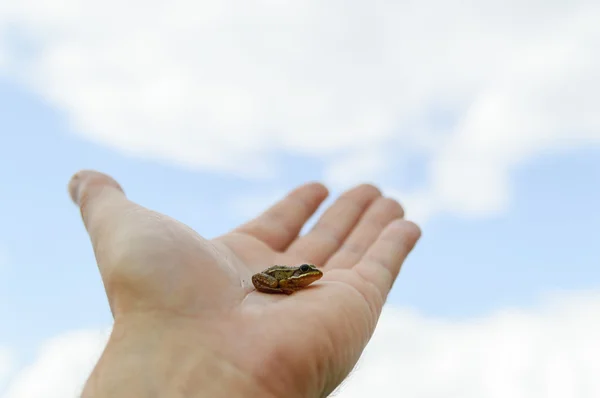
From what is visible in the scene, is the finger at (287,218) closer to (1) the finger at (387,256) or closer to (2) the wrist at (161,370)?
(1) the finger at (387,256)

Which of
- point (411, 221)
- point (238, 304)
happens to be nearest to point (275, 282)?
point (238, 304)

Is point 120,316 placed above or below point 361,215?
below

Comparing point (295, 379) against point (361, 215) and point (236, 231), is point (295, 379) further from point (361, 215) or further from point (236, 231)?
point (361, 215)

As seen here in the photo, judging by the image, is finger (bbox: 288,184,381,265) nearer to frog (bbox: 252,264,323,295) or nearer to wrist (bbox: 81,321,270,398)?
frog (bbox: 252,264,323,295)

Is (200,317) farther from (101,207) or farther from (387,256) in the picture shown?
(387,256)

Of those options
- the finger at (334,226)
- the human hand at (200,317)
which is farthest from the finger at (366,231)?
the human hand at (200,317)
